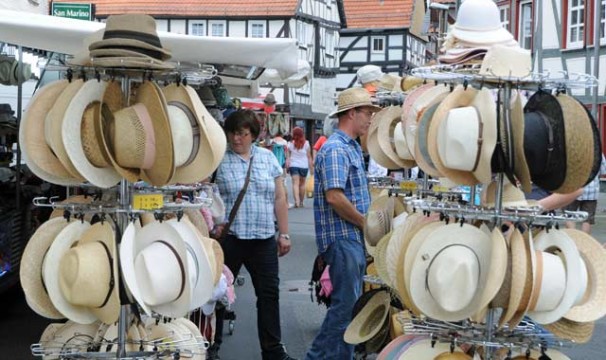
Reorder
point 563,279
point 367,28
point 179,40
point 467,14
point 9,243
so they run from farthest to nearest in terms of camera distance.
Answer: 1. point 367,28
2. point 9,243
3. point 179,40
4. point 467,14
5. point 563,279

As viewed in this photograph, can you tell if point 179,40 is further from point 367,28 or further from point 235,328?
point 367,28

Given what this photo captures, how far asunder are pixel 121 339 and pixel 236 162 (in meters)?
2.56

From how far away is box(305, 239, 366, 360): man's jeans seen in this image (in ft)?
18.9

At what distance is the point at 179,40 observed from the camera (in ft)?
19.2

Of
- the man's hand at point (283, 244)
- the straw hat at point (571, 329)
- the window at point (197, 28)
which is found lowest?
the straw hat at point (571, 329)

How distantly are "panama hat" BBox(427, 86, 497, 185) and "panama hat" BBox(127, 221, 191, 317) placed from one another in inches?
44.6

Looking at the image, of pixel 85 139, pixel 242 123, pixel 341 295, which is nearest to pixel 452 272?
pixel 85 139

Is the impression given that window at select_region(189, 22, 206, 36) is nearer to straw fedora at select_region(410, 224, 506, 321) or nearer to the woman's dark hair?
the woman's dark hair

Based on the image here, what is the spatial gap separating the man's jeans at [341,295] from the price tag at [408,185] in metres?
0.47

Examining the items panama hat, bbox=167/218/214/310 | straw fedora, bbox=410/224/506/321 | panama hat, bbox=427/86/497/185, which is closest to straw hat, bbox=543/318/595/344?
straw fedora, bbox=410/224/506/321

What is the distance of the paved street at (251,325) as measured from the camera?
23.9ft

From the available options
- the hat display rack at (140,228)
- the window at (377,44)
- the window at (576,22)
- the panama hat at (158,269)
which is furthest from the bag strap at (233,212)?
the window at (377,44)

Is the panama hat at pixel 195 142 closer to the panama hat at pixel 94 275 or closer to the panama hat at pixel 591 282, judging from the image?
the panama hat at pixel 94 275

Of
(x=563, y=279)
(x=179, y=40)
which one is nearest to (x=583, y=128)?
(x=563, y=279)
